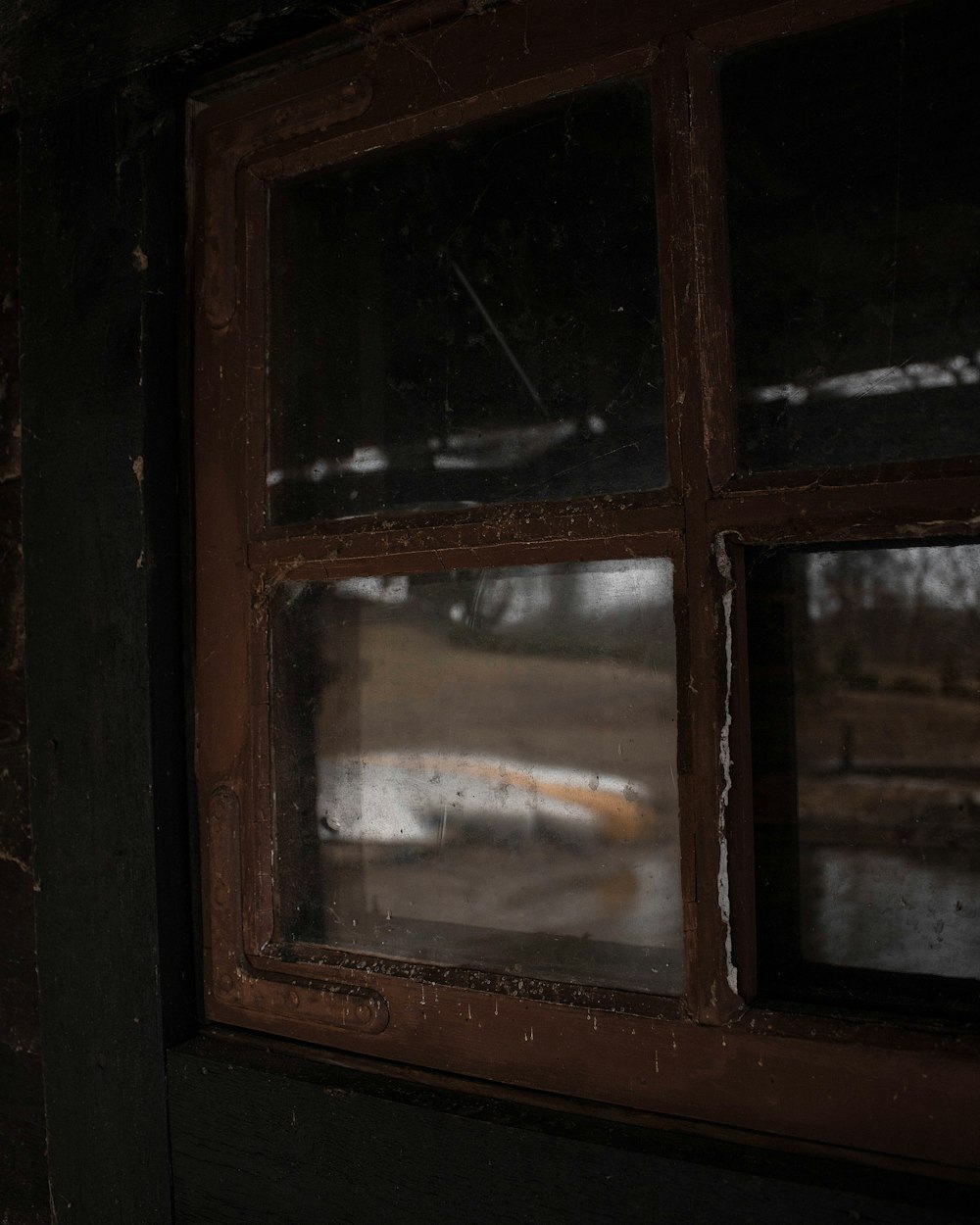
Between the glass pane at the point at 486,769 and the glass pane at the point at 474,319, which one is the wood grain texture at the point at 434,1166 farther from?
the glass pane at the point at 474,319

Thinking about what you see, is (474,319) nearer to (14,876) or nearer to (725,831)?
(725,831)

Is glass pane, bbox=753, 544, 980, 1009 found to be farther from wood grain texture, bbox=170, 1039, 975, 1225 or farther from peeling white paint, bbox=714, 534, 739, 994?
wood grain texture, bbox=170, 1039, 975, 1225

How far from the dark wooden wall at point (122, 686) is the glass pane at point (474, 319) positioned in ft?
0.54

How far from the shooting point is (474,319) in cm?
101

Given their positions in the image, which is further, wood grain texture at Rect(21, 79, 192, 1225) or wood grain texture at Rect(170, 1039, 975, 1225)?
wood grain texture at Rect(21, 79, 192, 1225)

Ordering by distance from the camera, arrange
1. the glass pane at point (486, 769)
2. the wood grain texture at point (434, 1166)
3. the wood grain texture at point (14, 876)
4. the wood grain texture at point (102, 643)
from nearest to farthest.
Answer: the wood grain texture at point (434, 1166)
the glass pane at point (486, 769)
the wood grain texture at point (102, 643)
the wood grain texture at point (14, 876)

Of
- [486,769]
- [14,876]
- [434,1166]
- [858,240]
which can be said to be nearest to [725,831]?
[486,769]

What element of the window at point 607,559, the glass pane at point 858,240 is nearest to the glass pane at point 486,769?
the window at point 607,559

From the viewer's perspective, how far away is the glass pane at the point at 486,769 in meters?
0.91

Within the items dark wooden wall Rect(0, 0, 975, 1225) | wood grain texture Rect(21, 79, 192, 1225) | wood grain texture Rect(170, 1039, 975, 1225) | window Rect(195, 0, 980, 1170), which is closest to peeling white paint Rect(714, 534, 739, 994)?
window Rect(195, 0, 980, 1170)

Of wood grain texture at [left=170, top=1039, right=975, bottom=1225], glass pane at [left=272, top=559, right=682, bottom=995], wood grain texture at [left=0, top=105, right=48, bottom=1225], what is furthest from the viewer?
wood grain texture at [left=0, top=105, right=48, bottom=1225]

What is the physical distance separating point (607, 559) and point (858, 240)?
385 millimetres

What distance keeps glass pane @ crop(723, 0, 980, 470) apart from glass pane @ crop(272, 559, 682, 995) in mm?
218

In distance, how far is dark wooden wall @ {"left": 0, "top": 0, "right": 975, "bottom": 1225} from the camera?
99 centimetres
